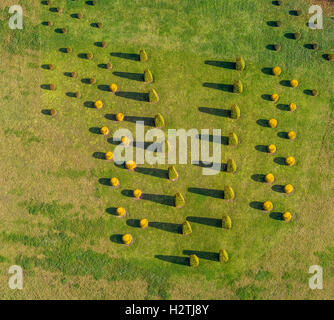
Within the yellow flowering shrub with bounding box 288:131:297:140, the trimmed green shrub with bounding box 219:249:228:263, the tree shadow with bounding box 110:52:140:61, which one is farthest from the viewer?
the tree shadow with bounding box 110:52:140:61

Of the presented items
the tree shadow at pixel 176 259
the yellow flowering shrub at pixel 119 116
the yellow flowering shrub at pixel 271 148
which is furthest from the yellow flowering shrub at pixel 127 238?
the yellow flowering shrub at pixel 271 148

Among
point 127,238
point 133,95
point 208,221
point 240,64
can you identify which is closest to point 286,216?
point 208,221

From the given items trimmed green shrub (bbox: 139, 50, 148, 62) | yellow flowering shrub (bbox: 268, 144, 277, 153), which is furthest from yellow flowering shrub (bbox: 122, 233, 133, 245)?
trimmed green shrub (bbox: 139, 50, 148, 62)

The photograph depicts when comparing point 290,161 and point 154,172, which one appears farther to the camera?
point 154,172

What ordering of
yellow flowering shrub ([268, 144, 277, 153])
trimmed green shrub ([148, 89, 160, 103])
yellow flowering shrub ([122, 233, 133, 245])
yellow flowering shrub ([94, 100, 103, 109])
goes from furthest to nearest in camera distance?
yellow flowering shrub ([94, 100, 103, 109]), trimmed green shrub ([148, 89, 160, 103]), yellow flowering shrub ([268, 144, 277, 153]), yellow flowering shrub ([122, 233, 133, 245])

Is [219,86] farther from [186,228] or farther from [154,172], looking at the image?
[186,228]

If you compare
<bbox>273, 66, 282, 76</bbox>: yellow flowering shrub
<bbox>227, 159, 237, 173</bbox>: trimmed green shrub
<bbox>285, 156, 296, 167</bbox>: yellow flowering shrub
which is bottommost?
<bbox>227, 159, 237, 173</bbox>: trimmed green shrub

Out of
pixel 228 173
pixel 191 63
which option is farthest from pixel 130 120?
pixel 228 173

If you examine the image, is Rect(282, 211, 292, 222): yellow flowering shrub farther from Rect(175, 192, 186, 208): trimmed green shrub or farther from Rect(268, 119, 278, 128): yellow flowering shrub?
Rect(175, 192, 186, 208): trimmed green shrub

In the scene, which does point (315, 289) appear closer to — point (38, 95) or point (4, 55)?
point (38, 95)

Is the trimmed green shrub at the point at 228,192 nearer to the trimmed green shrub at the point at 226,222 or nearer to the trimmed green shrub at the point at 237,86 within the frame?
the trimmed green shrub at the point at 226,222
